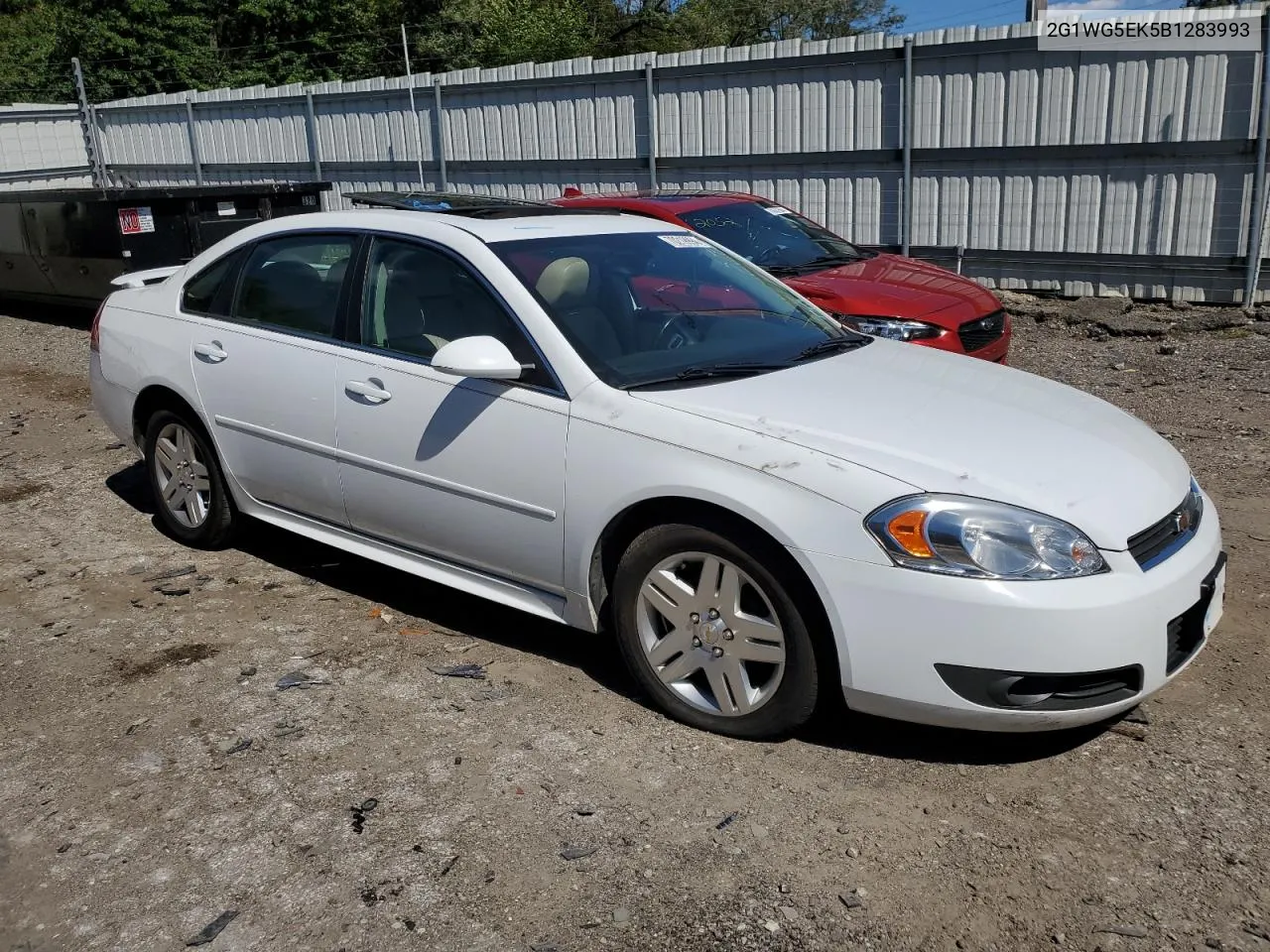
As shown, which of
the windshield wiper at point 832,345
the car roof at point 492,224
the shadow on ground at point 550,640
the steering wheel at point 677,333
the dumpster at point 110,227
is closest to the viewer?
the shadow on ground at point 550,640

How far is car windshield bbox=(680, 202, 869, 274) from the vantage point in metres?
8.38

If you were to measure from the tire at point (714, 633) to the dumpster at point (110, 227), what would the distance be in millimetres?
8476

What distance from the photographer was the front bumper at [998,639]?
125 inches

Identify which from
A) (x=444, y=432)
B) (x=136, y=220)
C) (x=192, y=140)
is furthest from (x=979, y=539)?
(x=192, y=140)

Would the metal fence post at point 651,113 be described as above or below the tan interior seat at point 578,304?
above

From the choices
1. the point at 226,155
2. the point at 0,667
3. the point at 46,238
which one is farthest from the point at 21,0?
the point at 0,667

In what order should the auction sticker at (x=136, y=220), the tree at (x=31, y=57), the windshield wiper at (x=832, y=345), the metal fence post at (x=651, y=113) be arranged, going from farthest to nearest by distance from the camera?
the tree at (x=31, y=57) → the metal fence post at (x=651, y=113) → the auction sticker at (x=136, y=220) → the windshield wiper at (x=832, y=345)

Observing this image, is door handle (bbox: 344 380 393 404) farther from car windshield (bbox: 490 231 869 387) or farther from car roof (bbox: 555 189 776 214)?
car roof (bbox: 555 189 776 214)

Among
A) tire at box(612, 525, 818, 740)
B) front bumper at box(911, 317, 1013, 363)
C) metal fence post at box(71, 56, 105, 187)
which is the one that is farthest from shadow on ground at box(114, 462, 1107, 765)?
metal fence post at box(71, 56, 105, 187)

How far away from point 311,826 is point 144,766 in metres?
0.73

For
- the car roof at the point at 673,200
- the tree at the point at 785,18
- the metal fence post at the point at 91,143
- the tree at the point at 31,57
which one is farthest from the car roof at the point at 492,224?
the tree at the point at 785,18

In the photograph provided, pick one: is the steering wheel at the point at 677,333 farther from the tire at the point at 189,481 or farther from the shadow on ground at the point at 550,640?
the tire at the point at 189,481

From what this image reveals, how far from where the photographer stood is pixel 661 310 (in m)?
4.35

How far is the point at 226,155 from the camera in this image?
19.8m
